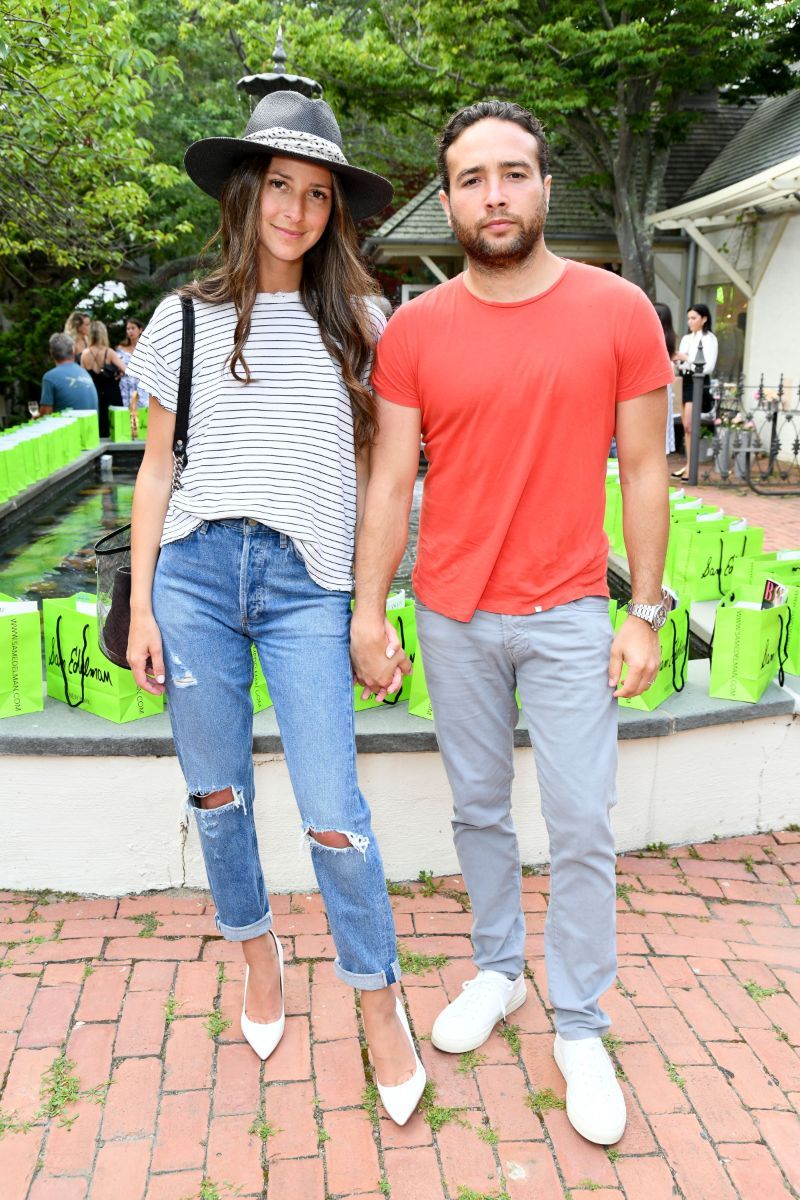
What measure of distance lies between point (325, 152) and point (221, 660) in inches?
43.1

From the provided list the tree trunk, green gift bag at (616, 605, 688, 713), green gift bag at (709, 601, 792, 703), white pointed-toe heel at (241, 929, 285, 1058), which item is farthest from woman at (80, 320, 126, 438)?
white pointed-toe heel at (241, 929, 285, 1058)

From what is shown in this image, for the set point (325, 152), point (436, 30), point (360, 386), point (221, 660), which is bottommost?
Answer: point (221, 660)

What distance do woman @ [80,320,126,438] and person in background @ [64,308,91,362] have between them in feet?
0.28

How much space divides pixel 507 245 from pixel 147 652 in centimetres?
116

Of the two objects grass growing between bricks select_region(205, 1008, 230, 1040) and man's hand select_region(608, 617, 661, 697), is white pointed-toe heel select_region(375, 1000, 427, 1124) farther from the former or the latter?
man's hand select_region(608, 617, 661, 697)

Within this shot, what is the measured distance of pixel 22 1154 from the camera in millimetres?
2174

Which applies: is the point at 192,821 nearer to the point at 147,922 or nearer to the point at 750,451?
the point at 147,922

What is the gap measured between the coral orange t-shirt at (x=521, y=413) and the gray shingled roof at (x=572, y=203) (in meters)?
15.2

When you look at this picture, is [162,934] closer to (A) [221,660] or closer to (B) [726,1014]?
(A) [221,660]

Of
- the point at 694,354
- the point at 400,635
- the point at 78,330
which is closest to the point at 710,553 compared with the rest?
the point at 400,635

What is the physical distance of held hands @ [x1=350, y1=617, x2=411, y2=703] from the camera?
7.38ft

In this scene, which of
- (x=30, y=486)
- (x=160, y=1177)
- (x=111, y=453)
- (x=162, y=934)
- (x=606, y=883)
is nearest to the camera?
(x=160, y=1177)

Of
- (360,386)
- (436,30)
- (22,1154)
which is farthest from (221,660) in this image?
(436,30)

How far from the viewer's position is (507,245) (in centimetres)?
215
